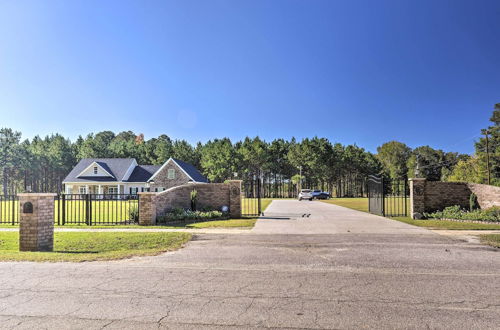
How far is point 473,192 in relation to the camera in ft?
58.0

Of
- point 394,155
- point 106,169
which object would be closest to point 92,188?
point 106,169

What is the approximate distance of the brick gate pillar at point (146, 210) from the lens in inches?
574

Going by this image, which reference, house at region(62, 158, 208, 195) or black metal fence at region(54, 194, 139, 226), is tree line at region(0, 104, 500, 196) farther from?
black metal fence at region(54, 194, 139, 226)

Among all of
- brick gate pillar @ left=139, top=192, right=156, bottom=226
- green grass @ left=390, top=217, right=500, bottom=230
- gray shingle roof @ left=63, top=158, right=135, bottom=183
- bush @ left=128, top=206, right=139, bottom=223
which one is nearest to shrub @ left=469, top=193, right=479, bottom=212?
green grass @ left=390, top=217, right=500, bottom=230

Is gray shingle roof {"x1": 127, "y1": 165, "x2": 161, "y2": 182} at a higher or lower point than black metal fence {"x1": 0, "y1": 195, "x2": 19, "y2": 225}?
higher

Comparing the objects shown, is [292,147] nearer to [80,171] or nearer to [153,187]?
[153,187]

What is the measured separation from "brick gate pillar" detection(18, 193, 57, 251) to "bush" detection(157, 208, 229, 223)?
598 cm

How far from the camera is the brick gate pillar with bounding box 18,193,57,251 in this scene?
9.18 m

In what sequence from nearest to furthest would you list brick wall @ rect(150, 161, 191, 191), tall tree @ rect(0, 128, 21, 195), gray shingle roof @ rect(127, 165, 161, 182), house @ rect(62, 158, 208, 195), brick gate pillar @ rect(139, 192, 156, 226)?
brick gate pillar @ rect(139, 192, 156, 226) → brick wall @ rect(150, 161, 191, 191) → house @ rect(62, 158, 208, 195) → gray shingle roof @ rect(127, 165, 161, 182) → tall tree @ rect(0, 128, 21, 195)

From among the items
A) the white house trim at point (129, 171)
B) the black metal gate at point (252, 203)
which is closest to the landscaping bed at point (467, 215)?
the black metal gate at point (252, 203)

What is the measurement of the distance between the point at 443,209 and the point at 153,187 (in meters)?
34.1

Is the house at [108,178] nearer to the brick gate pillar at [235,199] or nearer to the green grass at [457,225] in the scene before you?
the brick gate pillar at [235,199]

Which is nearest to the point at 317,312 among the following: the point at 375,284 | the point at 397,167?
the point at 375,284

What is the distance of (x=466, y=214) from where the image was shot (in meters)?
16.0
